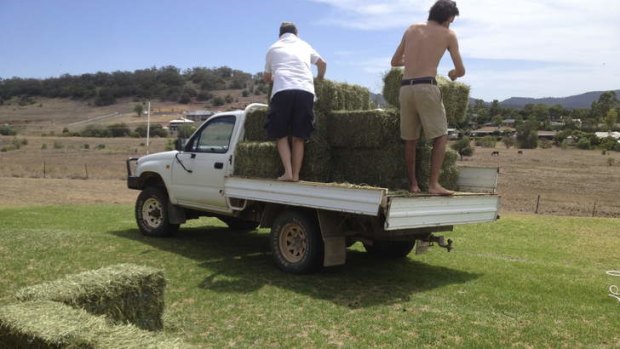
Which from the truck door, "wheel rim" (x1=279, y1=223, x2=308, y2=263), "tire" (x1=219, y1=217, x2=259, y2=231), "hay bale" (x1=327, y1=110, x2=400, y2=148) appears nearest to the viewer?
"wheel rim" (x1=279, y1=223, x2=308, y2=263)

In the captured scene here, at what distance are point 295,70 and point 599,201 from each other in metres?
18.7

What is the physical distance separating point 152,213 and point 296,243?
3594mm

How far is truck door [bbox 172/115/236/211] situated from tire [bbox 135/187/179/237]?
1.53ft

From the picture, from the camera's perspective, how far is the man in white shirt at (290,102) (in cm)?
728

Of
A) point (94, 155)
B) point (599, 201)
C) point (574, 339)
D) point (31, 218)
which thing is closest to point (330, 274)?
point (574, 339)

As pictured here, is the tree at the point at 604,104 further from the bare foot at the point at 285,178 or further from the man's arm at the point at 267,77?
the bare foot at the point at 285,178

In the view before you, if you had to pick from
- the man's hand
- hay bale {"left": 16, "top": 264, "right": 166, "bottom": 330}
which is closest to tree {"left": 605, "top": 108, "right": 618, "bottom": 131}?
the man's hand

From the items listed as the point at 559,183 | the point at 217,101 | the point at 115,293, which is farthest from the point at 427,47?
the point at 217,101

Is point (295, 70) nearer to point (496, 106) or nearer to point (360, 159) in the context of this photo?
point (360, 159)

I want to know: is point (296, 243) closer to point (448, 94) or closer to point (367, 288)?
point (367, 288)

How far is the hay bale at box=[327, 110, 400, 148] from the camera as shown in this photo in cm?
753

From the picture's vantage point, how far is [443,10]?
6.56m

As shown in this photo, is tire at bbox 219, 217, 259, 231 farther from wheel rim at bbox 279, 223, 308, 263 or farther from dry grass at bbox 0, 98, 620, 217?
dry grass at bbox 0, 98, 620, 217

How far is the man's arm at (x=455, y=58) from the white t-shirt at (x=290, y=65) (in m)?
1.78
